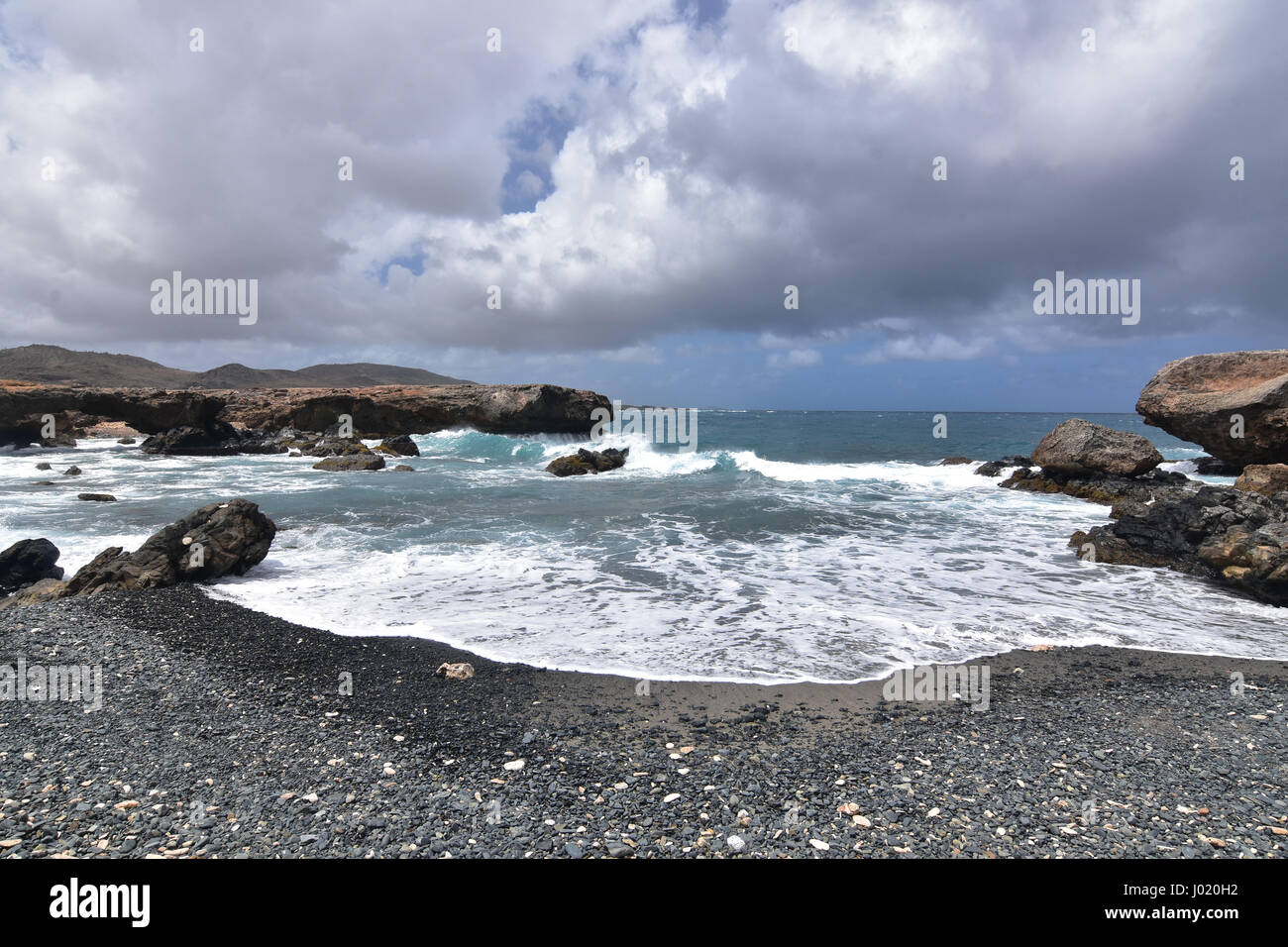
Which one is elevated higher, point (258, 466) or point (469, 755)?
point (258, 466)

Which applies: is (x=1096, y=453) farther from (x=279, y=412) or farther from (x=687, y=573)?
(x=279, y=412)

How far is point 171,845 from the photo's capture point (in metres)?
3.47

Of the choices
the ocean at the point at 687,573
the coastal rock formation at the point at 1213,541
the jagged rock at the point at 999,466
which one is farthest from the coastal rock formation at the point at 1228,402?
the coastal rock formation at the point at 1213,541

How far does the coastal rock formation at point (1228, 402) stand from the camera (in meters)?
18.0

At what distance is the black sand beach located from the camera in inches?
142

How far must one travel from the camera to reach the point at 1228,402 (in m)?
18.7

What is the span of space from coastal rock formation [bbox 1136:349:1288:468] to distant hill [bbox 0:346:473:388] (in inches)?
3562

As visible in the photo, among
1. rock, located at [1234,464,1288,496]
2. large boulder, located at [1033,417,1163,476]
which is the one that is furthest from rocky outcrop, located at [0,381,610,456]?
rock, located at [1234,464,1288,496]

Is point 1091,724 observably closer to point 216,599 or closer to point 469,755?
point 469,755

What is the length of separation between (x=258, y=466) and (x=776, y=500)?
86.8ft

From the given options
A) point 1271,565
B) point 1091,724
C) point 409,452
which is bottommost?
point 1091,724

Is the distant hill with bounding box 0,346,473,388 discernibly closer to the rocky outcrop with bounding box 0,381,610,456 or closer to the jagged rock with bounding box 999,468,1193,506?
the rocky outcrop with bounding box 0,381,610,456

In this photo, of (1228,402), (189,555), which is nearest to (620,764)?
(189,555)

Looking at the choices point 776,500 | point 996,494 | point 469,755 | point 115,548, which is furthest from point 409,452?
point 469,755
